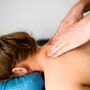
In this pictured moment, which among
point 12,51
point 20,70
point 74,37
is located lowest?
point 20,70

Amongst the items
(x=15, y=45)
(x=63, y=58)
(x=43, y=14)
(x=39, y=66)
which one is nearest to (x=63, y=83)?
(x=63, y=58)

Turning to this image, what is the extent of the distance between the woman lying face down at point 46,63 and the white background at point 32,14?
0.64m

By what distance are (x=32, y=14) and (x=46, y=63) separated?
890 millimetres

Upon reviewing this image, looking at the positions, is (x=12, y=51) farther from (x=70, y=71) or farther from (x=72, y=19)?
(x=72, y=19)

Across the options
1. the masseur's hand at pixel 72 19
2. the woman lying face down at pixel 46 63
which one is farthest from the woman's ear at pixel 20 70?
the masseur's hand at pixel 72 19

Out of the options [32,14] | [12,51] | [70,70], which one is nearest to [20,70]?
[12,51]

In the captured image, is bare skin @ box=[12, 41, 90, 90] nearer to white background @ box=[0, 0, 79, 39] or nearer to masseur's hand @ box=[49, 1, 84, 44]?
masseur's hand @ box=[49, 1, 84, 44]

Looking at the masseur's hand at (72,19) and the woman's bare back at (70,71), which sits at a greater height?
the masseur's hand at (72,19)

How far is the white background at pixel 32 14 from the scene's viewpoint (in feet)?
4.55

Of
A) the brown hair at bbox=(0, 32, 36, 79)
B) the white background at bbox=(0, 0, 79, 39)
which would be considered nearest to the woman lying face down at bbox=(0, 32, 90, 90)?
the brown hair at bbox=(0, 32, 36, 79)

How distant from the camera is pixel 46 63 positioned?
0.80 metres

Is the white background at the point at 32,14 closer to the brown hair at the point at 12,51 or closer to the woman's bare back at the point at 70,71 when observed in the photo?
the brown hair at the point at 12,51

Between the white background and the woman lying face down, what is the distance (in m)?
0.64

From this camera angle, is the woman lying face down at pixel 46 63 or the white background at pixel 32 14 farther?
the white background at pixel 32 14
